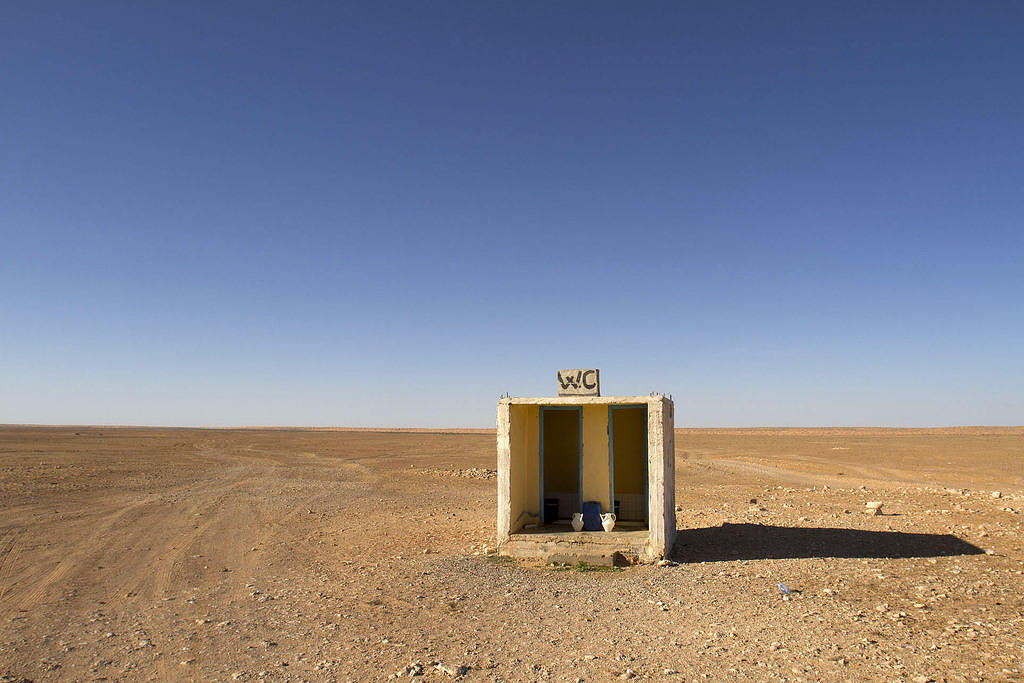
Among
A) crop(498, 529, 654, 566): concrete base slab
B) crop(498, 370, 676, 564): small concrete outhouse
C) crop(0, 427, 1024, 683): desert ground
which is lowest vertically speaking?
crop(0, 427, 1024, 683): desert ground

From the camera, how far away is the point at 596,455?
14039 mm

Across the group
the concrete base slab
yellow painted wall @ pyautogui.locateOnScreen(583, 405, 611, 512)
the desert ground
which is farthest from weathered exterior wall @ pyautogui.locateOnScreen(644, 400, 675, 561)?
yellow painted wall @ pyautogui.locateOnScreen(583, 405, 611, 512)

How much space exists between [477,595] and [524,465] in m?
4.06

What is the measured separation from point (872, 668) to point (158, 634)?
27.6 ft

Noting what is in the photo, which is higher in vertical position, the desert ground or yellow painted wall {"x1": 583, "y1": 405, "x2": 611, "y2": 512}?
yellow painted wall {"x1": 583, "y1": 405, "x2": 611, "y2": 512}

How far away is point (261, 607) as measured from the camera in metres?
Answer: 9.41

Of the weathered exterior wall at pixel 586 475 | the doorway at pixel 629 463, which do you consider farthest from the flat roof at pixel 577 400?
the doorway at pixel 629 463

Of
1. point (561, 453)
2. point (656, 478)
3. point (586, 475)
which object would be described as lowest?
point (586, 475)

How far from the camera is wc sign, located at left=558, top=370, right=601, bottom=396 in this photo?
42.1 feet

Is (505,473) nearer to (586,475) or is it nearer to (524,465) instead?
(524,465)

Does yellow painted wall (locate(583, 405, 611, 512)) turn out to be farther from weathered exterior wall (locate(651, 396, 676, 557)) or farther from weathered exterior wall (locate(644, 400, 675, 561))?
weathered exterior wall (locate(644, 400, 675, 561))

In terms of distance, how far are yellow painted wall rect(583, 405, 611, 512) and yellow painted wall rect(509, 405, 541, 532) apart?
3.38ft

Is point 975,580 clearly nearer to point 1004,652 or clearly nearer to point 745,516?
point 1004,652

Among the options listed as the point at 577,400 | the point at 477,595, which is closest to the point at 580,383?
the point at 577,400
